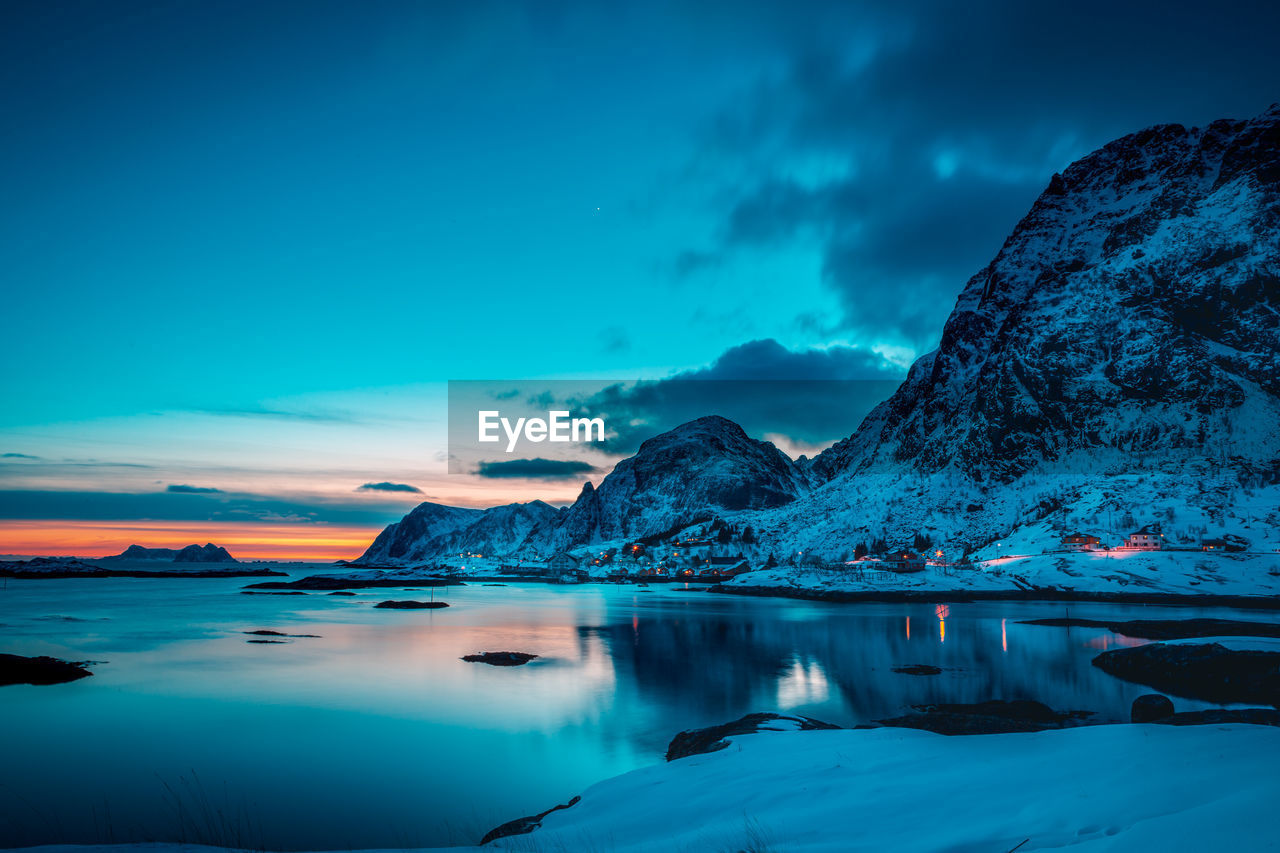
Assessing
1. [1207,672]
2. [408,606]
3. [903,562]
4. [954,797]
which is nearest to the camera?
[954,797]

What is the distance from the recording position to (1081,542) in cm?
10819

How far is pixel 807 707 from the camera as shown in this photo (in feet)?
88.3

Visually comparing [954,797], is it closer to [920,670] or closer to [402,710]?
[402,710]

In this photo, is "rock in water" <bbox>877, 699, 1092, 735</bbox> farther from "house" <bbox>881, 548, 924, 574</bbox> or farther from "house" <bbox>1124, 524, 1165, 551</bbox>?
"house" <bbox>1124, 524, 1165, 551</bbox>

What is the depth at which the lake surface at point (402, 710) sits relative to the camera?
16484 mm

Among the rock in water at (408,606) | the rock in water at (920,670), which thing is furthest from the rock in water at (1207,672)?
the rock in water at (408,606)

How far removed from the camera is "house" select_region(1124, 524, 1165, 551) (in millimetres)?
100625

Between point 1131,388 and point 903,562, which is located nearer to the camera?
point 903,562

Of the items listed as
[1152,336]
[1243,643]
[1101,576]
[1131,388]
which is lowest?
[1101,576]

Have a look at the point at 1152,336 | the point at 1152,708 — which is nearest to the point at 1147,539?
the point at 1152,336

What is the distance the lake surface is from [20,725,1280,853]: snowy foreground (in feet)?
18.6

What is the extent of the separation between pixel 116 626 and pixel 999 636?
79.9 metres

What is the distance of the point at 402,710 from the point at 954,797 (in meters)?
25.1

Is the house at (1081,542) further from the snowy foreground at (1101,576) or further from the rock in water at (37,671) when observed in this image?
the rock in water at (37,671)
